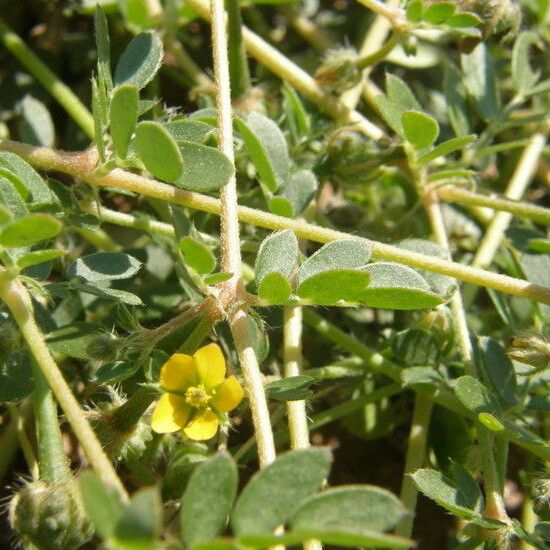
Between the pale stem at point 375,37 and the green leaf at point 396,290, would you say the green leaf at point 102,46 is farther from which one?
the pale stem at point 375,37

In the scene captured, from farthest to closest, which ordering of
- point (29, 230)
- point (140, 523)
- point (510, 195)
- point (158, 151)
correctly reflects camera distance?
point (510, 195) → point (158, 151) → point (29, 230) → point (140, 523)

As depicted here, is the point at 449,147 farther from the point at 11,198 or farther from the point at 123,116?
the point at 11,198

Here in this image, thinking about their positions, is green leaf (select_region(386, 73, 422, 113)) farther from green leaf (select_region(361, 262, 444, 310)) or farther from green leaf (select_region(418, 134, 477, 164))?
green leaf (select_region(361, 262, 444, 310))

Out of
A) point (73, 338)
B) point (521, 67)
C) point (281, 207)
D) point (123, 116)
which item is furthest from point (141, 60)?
point (521, 67)

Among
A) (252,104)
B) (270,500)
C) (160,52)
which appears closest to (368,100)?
(252,104)

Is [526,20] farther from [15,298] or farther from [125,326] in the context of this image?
[15,298]

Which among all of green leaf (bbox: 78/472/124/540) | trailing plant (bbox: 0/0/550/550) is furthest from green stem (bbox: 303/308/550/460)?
green leaf (bbox: 78/472/124/540)
